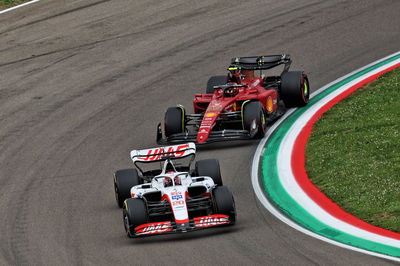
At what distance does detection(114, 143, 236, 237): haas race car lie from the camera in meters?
16.4

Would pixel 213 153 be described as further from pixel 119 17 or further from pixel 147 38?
pixel 119 17

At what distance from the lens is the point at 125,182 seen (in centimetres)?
1814

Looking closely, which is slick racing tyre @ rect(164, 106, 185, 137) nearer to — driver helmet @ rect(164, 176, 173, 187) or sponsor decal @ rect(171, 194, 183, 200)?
driver helmet @ rect(164, 176, 173, 187)

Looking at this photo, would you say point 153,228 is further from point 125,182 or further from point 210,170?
point 210,170

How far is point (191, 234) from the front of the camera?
1658cm

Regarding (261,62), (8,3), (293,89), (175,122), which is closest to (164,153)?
(175,122)

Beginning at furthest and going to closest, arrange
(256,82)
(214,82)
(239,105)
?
1. (214,82)
2. (256,82)
3. (239,105)

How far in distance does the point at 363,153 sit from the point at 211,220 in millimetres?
4479

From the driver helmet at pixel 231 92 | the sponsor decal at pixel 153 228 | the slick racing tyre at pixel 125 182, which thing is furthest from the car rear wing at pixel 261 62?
the sponsor decal at pixel 153 228

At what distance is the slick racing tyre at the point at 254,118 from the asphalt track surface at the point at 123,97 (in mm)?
474

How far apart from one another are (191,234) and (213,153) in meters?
5.48

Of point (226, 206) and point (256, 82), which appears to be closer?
point (226, 206)

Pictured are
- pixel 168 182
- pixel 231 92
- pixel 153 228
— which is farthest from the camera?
pixel 231 92

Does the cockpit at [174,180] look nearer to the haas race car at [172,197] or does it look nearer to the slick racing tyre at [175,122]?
the haas race car at [172,197]
